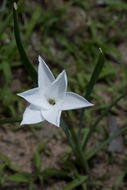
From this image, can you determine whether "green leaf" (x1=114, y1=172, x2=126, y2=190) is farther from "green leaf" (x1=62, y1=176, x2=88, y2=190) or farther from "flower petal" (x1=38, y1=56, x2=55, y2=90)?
"flower petal" (x1=38, y1=56, x2=55, y2=90)

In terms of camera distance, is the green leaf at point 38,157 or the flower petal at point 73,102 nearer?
the flower petal at point 73,102

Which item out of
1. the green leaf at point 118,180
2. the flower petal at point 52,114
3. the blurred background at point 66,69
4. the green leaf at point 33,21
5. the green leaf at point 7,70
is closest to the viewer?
the flower petal at point 52,114

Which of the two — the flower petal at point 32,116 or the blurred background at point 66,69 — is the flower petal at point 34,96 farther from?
the blurred background at point 66,69

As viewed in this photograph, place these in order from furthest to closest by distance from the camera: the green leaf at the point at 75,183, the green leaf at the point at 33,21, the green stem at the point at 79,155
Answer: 1. the green leaf at the point at 33,21
2. the green leaf at the point at 75,183
3. the green stem at the point at 79,155

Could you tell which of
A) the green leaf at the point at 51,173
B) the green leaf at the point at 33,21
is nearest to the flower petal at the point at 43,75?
the green leaf at the point at 51,173

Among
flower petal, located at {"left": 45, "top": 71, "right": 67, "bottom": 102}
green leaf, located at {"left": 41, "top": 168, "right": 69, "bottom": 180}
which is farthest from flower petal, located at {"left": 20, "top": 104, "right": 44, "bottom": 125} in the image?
green leaf, located at {"left": 41, "top": 168, "right": 69, "bottom": 180}

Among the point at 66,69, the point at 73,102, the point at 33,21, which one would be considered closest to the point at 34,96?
the point at 73,102

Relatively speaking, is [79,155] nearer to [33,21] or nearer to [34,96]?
[34,96]
